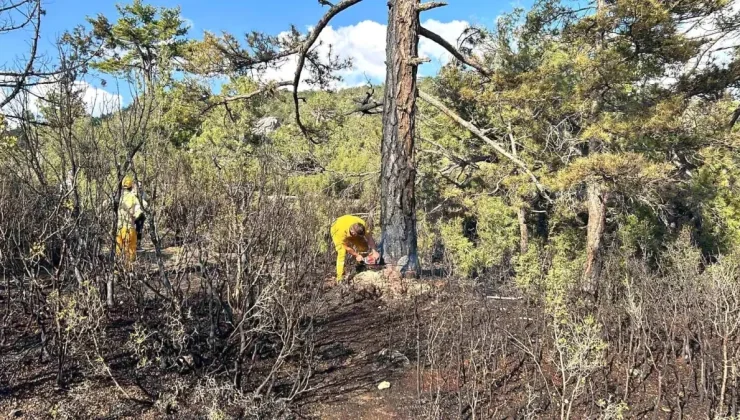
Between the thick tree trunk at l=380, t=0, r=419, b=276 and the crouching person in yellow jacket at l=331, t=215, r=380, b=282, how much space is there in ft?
0.76

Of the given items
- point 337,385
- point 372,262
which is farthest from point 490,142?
Result: point 337,385

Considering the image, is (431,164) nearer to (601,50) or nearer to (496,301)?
(601,50)

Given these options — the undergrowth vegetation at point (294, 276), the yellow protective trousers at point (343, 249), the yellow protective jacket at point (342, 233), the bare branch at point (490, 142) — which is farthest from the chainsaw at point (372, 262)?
the bare branch at point (490, 142)

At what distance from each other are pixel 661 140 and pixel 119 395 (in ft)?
26.7

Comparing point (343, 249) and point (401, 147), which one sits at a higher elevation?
point (401, 147)

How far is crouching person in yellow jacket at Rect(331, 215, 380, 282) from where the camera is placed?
6.07m

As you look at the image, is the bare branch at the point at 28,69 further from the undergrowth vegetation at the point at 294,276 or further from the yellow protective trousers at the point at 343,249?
the yellow protective trousers at the point at 343,249

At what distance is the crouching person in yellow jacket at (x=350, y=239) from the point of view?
239 inches

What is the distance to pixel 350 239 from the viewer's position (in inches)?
252

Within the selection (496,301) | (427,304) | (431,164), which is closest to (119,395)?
(427,304)

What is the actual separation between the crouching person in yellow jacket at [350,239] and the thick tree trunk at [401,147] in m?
0.23

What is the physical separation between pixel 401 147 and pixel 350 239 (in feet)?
4.11

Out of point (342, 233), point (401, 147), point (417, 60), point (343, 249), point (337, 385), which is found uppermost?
point (417, 60)

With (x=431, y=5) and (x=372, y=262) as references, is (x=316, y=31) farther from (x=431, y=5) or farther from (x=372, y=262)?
(x=372, y=262)
